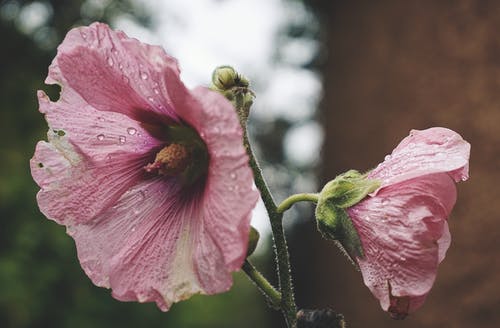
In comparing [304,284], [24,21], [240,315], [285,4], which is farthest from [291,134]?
[240,315]

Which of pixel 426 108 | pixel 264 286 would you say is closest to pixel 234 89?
pixel 264 286

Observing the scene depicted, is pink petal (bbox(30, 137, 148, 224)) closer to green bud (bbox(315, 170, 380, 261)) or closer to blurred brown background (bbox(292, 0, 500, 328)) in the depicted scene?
green bud (bbox(315, 170, 380, 261))

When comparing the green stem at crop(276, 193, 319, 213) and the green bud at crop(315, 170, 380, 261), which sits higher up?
the green stem at crop(276, 193, 319, 213)

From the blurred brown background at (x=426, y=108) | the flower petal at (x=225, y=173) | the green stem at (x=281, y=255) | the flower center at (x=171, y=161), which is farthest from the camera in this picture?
the blurred brown background at (x=426, y=108)

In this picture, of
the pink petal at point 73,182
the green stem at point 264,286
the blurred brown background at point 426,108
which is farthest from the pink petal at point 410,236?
the blurred brown background at point 426,108

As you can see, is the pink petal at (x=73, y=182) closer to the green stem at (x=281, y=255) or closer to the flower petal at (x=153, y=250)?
the flower petal at (x=153, y=250)

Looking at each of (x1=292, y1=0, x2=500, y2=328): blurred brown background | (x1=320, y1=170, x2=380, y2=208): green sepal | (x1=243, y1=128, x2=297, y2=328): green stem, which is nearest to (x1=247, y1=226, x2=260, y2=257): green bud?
(x1=243, y1=128, x2=297, y2=328): green stem
